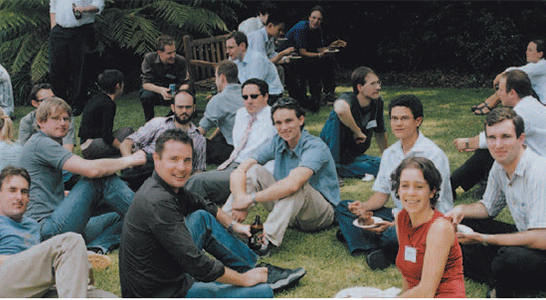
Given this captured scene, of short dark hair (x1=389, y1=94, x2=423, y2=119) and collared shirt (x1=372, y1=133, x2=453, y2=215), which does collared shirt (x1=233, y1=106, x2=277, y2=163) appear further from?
short dark hair (x1=389, y1=94, x2=423, y2=119)

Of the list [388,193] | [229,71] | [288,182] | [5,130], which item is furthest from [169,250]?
[229,71]

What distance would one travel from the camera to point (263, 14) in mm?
9656

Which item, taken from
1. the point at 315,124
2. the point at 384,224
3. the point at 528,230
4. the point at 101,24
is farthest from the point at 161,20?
the point at 528,230

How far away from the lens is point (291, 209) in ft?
15.1

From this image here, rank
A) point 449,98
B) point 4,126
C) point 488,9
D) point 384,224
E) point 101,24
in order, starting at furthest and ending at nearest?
point 488,9, point 101,24, point 449,98, point 4,126, point 384,224

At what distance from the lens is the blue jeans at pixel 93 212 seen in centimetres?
424

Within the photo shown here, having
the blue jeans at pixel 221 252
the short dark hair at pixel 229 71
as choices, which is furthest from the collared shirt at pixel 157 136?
the blue jeans at pixel 221 252

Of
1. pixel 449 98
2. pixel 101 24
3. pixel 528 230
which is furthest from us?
pixel 101 24

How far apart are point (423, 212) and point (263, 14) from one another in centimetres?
700

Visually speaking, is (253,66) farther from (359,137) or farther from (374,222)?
(374,222)

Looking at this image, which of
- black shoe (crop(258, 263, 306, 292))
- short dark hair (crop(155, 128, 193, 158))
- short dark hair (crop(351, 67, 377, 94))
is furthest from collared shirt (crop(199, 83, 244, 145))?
short dark hair (crop(155, 128, 193, 158))

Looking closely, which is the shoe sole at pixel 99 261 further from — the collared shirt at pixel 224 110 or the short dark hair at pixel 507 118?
the short dark hair at pixel 507 118

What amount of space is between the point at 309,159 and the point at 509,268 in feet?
5.56

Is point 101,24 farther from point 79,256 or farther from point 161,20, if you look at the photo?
point 79,256
